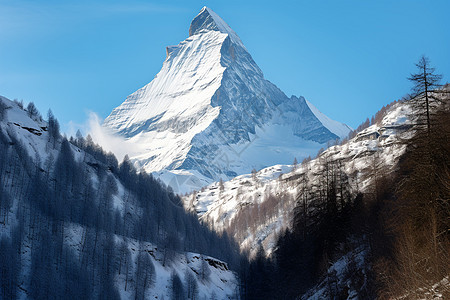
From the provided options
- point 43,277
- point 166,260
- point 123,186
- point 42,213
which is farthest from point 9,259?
point 123,186

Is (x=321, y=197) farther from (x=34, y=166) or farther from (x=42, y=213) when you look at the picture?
(x=34, y=166)

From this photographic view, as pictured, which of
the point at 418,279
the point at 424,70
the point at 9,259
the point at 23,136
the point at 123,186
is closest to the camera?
the point at 418,279

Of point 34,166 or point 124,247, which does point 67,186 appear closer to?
point 34,166

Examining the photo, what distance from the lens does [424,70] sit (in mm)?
42625

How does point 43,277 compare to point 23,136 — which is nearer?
point 43,277

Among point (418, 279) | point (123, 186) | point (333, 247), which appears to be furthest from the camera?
point (123, 186)

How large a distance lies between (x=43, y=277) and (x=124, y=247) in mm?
23989

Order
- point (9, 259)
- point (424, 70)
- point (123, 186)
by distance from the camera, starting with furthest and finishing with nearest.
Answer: point (123, 186) → point (9, 259) → point (424, 70)

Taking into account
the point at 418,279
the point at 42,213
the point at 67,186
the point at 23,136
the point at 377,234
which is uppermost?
the point at 23,136

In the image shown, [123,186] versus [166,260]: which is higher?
[123,186]

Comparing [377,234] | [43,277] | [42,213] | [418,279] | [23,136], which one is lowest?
[418,279]

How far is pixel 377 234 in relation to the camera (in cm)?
5609

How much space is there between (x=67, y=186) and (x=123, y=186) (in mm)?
32112

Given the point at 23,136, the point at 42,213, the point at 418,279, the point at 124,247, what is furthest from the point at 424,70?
the point at 23,136
